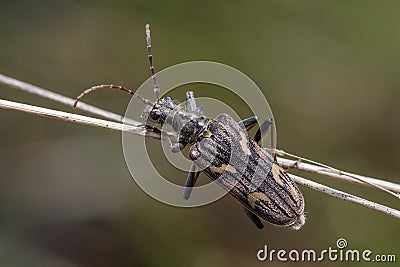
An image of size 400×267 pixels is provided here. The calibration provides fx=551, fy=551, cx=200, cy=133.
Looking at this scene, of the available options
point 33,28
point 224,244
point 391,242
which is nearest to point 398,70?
point 391,242

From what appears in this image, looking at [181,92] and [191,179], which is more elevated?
[181,92]

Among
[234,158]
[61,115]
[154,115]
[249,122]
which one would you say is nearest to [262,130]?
[249,122]

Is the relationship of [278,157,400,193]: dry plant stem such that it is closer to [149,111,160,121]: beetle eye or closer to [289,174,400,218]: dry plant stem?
[289,174,400,218]: dry plant stem

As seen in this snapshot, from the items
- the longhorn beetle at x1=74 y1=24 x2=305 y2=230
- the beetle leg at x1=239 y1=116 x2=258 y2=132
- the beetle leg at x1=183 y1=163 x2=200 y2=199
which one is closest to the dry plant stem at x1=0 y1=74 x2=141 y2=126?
the longhorn beetle at x1=74 y1=24 x2=305 y2=230

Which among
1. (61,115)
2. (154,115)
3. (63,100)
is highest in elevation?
(154,115)

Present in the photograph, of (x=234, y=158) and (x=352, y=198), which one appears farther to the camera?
(x=234, y=158)

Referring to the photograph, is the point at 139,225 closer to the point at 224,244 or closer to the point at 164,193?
the point at 164,193

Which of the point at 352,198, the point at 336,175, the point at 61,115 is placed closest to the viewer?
the point at 352,198

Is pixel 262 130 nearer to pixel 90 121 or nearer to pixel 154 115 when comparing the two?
pixel 154 115
